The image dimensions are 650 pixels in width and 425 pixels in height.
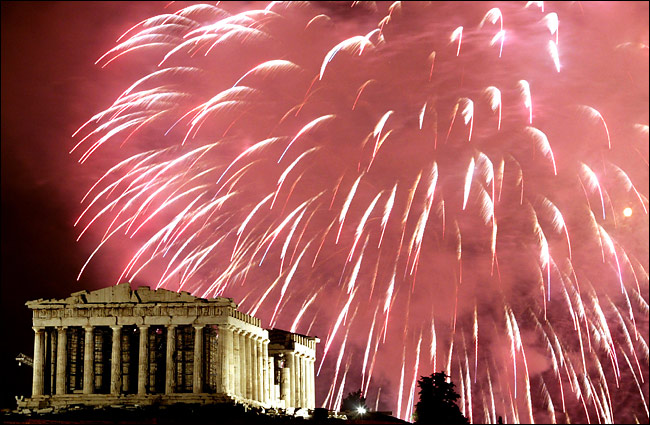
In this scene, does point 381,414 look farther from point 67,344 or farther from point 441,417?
point 67,344

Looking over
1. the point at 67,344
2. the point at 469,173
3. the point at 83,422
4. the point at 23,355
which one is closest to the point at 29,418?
the point at 83,422

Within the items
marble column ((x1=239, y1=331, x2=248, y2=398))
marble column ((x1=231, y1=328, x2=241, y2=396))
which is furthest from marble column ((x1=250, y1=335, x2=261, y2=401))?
marble column ((x1=231, y1=328, x2=241, y2=396))

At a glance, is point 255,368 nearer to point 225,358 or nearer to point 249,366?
point 249,366

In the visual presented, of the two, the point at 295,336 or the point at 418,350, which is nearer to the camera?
the point at 418,350

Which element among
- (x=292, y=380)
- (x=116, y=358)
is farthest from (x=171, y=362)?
(x=292, y=380)

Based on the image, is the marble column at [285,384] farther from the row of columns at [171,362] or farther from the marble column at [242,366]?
the marble column at [242,366]

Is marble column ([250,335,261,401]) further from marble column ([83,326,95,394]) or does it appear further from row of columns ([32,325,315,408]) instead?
marble column ([83,326,95,394])
